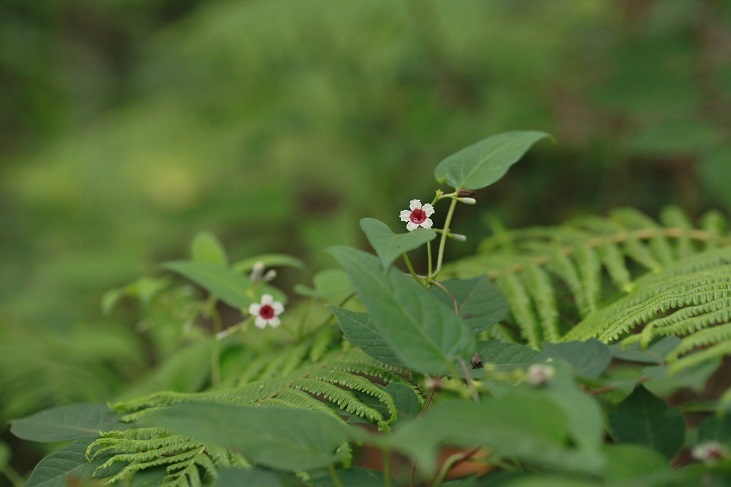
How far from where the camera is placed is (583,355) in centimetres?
71

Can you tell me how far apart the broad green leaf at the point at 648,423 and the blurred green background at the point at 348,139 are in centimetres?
163

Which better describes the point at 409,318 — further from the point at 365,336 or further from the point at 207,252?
the point at 207,252

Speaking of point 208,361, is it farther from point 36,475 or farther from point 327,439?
point 327,439

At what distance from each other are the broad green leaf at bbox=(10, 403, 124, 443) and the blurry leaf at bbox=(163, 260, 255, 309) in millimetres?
266

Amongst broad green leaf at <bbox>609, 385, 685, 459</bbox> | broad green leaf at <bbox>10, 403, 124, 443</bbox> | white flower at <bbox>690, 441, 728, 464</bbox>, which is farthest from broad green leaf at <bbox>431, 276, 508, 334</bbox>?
broad green leaf at <bbox>10, 403, 124, 443</bbox>

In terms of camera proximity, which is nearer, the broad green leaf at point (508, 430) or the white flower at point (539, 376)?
the broad green leaf at point (508, 430)

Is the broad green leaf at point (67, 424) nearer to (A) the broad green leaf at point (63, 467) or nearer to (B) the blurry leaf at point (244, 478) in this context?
(A) the broad green leaf at point (63, 467)

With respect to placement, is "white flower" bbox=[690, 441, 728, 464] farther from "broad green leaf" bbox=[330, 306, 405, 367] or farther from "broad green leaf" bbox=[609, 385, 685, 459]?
"broad green leaf" bbox=[330, 306, 405, 367]

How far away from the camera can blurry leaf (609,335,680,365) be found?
0.72m

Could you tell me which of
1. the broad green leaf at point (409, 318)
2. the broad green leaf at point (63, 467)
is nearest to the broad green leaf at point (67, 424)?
the broad green leaf at point (63, 467)

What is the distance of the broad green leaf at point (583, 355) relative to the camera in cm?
68

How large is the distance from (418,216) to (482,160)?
0.14 meters

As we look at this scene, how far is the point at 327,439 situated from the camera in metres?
0.64

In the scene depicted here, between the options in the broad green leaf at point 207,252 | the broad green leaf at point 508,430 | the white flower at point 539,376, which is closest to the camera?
the broad green leaf at point 508,430
